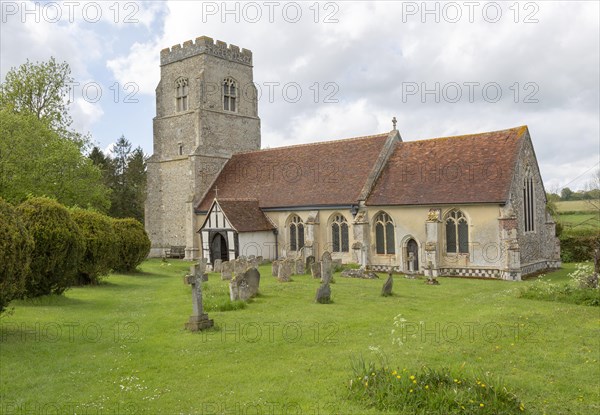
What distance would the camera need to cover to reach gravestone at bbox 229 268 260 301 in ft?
50.9

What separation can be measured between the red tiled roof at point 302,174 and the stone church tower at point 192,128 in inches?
61.4

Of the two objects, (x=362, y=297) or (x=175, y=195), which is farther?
(x=175, y=195)

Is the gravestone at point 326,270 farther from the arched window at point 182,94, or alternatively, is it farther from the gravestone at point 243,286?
the arched window at point 182,94

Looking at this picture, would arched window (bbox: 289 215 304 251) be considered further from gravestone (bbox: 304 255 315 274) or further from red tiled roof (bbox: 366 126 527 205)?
red tiled roof (bbox: 366 126 527 205)

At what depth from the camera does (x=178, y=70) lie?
1417 inches

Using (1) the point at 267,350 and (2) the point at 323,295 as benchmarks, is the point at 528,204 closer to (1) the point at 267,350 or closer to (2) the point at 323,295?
(2) the point at 323,295

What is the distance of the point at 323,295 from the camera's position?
15.5 metres

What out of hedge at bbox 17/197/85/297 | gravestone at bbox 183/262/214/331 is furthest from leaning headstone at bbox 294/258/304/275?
gravestone at bbox 183/262/214/331

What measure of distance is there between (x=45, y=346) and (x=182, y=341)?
8.81 feet

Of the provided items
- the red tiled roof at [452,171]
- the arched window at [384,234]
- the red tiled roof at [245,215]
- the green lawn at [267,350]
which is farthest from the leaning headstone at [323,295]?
the red tiled roof at [245,215]

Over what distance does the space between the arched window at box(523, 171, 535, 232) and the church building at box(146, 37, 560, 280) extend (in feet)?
0.33

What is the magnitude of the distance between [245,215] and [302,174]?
4390mm

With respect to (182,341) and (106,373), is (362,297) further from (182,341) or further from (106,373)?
(106,373)

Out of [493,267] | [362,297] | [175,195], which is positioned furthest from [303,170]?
[362,297]
